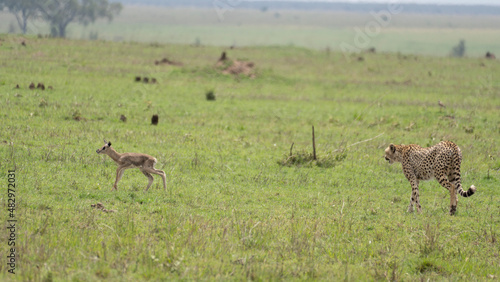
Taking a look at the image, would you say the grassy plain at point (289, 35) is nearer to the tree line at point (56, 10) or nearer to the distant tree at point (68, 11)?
the distant tree at point (68, 11)

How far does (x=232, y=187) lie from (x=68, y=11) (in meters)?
62.2

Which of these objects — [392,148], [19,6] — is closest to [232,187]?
[392,148]

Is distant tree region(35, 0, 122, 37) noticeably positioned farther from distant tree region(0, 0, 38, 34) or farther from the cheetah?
the cheetah

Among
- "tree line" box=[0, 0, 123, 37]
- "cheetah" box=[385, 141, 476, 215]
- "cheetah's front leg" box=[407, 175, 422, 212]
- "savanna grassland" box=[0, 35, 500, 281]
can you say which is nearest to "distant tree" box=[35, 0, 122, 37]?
"tree line" box=[0, 0, 123, 37]

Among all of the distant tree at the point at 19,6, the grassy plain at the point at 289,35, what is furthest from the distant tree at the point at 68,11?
the grassy plain at the point at 289,35

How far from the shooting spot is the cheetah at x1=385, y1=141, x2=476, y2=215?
1149 centimetres

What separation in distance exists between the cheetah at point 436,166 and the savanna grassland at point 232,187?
0.56 metres

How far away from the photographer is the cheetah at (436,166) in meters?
11.5

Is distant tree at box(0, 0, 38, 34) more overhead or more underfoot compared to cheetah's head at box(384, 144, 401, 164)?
more overhead

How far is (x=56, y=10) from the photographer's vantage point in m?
61.5

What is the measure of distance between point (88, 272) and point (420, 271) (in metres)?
4.97

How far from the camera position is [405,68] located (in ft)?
151

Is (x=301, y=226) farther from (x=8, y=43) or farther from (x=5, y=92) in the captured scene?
(x=8, y=43)

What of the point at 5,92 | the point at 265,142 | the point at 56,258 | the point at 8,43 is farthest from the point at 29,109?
the point at 8,43
